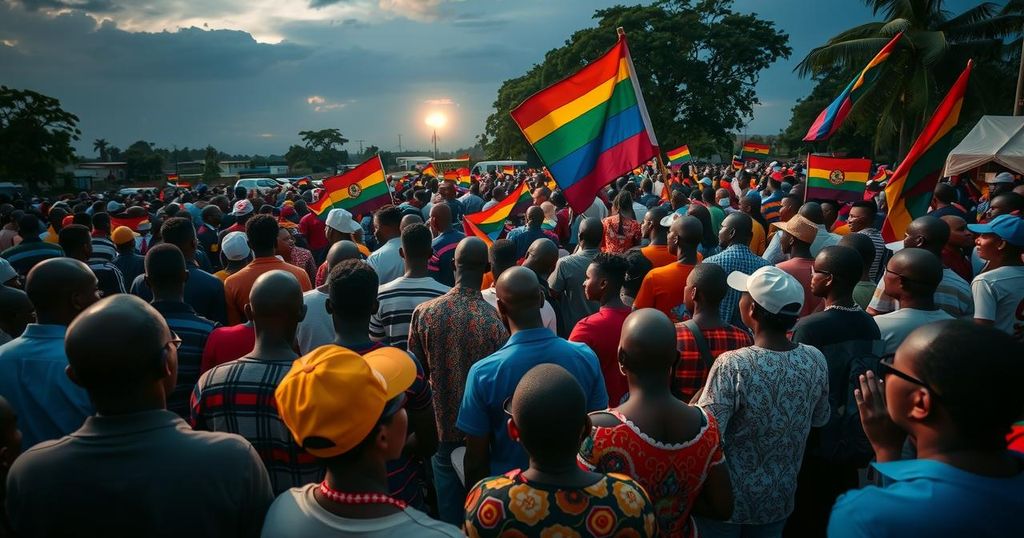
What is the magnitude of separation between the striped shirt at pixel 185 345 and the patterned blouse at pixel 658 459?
2385 millimetres

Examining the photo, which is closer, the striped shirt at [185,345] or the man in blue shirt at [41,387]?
the man in blue shirt at [41,387]

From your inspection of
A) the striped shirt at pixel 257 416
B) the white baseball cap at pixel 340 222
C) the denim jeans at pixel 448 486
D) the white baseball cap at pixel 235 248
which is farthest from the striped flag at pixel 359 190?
the striped shirt at pixel 257 416

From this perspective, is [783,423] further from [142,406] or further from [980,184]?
[980,184]

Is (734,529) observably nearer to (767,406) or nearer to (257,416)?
(767,406)

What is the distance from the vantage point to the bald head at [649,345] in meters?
2.59

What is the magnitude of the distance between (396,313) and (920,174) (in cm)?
638

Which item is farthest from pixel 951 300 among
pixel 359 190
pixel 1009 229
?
pixel 359 190

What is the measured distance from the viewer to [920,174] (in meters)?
7.14

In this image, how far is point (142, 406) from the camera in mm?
2047

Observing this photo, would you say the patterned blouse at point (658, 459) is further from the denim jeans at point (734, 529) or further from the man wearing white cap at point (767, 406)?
the denim jeans at point (734, 529)

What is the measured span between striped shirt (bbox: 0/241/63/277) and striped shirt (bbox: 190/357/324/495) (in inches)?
203

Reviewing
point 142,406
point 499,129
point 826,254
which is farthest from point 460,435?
point 499,129

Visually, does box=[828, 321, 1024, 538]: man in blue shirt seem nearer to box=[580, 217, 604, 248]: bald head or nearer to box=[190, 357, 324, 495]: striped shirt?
box=[190, 357, 324, 495]: striped shirt

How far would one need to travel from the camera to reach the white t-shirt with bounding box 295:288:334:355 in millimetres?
4305
